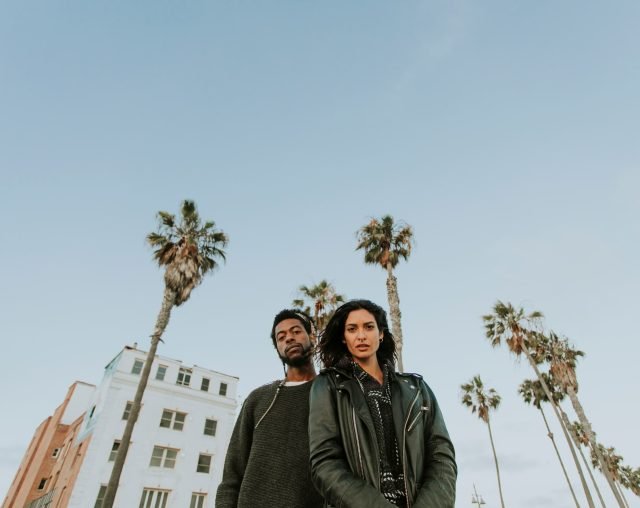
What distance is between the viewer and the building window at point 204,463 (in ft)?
103

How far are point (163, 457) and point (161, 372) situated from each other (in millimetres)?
6888

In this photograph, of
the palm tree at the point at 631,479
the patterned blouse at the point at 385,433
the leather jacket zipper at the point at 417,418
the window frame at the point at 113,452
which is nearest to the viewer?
the patterned blouse at the point at 385,433

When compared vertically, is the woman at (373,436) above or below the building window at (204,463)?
below

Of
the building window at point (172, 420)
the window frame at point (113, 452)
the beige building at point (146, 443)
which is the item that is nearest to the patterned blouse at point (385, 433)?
the beige building at point (146, 443)

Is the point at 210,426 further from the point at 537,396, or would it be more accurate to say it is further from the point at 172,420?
the point at 537,396

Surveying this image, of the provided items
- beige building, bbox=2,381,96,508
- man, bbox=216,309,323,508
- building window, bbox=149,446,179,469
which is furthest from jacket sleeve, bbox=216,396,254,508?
beige building, bbox=2,381,96,508

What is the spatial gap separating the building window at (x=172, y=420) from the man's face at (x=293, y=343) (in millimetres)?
32730

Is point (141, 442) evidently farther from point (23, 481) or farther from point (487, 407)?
point (487, 407)

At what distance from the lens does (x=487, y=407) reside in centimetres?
4044

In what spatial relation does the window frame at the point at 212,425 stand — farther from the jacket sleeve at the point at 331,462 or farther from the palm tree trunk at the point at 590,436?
the jacket sleeve at the point at 331,462

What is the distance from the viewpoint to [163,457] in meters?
30.3

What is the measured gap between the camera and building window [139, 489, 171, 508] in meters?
28.1

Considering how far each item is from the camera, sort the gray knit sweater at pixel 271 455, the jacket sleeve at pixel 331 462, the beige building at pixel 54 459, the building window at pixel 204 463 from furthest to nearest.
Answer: the building window at pixel 204 463 < the beige building at pixel 54 459 < the gray knit sweater at pixel 271 455 < the jacket sleeve at pixel 331 462

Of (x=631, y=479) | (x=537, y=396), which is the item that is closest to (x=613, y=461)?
(x=631, y=479)
